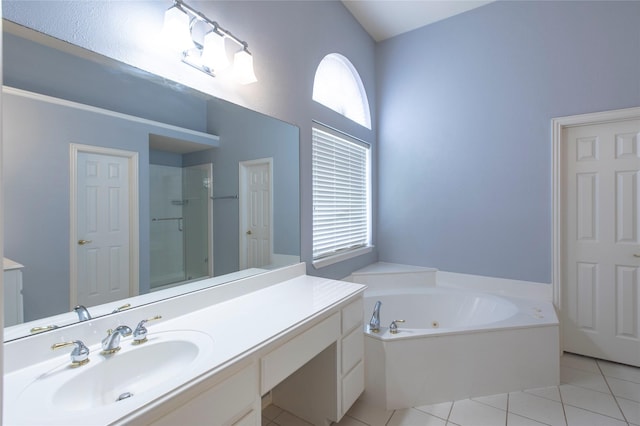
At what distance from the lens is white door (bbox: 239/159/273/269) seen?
175cm

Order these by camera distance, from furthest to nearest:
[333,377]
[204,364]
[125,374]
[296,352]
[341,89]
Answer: [341,89] < [333,377] < [296,352] < [125,374] < [204,364]

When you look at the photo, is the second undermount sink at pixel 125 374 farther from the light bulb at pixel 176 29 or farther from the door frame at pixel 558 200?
the door frame at pixel 558 200

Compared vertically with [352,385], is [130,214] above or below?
above

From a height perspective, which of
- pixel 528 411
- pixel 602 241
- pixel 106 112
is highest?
pixel 106 112

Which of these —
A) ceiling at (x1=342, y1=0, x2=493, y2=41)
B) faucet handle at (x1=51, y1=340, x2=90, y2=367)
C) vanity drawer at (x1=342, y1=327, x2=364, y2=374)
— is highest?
ceiling at (x1=342, y1=0, x2=493, y2=41)

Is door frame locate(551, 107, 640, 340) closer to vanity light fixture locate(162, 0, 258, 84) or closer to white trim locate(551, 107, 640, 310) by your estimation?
white trim locate(551, 107, 640, 310)

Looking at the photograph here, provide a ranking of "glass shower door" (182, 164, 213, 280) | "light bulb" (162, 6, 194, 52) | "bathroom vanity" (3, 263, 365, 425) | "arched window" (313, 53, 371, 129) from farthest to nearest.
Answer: "arched window" (313, 53, 371, 129), "glass shower door" (182, 164, 213, 280), "light bulb" (162, 6, 194, 52), "bathroom vanity" (3, 263, 365, 425)

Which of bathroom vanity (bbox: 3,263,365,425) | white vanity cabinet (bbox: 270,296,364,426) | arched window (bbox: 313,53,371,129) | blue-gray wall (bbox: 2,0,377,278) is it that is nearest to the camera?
bathroom vanity (bbox: 3,263,365,425)

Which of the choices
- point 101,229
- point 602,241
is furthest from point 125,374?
point 602,241

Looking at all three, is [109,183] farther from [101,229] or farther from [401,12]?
[401,12]

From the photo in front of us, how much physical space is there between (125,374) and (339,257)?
1.77 m

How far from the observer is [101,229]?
1119 millimetres

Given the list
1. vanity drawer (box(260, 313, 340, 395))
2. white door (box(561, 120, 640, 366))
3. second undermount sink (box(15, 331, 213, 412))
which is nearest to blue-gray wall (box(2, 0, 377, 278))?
vanity drawer (box(260, 313, 340, 395))

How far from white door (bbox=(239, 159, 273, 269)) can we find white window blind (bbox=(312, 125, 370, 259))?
49 centimetres
